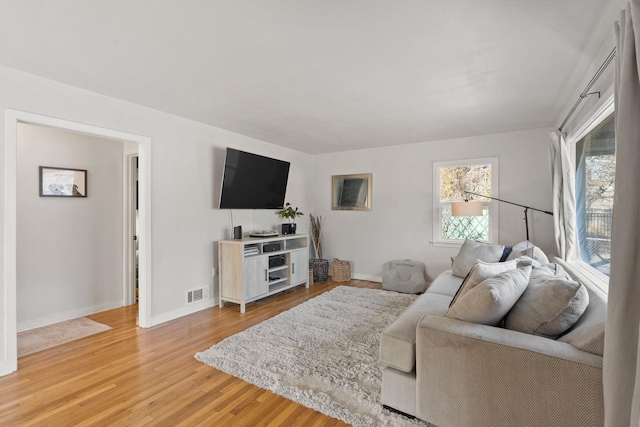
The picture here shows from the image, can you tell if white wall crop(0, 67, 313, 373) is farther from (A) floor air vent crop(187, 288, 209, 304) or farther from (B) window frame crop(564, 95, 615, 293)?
(B) window frame crop(564, 95, 615, 293)

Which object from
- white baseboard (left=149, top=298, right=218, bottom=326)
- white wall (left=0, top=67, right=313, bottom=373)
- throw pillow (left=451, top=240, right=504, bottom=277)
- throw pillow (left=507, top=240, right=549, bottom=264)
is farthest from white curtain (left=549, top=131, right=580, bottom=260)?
white baseboard (left=149, top=298, right=218, bottom=326)

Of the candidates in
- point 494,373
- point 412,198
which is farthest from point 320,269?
point 494,373

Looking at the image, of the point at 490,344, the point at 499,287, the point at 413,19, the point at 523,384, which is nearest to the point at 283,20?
the point at 413,19

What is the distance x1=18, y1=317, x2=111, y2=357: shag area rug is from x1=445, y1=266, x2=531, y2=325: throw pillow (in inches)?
134

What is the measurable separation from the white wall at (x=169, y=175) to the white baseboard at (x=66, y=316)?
3.31ft

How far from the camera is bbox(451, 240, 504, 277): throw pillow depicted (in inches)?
135

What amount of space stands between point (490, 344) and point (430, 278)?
135 inches

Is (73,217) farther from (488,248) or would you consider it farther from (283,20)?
(488,248)

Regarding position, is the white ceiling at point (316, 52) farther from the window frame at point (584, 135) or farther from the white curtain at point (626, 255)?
the white curtain at point (626, 255)

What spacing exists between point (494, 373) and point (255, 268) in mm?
2962

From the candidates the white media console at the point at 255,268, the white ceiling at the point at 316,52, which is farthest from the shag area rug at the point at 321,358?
the white ceiling at the point at 316,52

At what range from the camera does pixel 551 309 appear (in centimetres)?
156

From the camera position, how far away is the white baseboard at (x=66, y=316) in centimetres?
317

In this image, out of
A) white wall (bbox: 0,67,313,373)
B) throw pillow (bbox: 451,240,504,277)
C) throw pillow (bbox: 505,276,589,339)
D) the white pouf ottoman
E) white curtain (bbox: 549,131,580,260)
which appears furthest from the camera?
the white pouf ottoman
